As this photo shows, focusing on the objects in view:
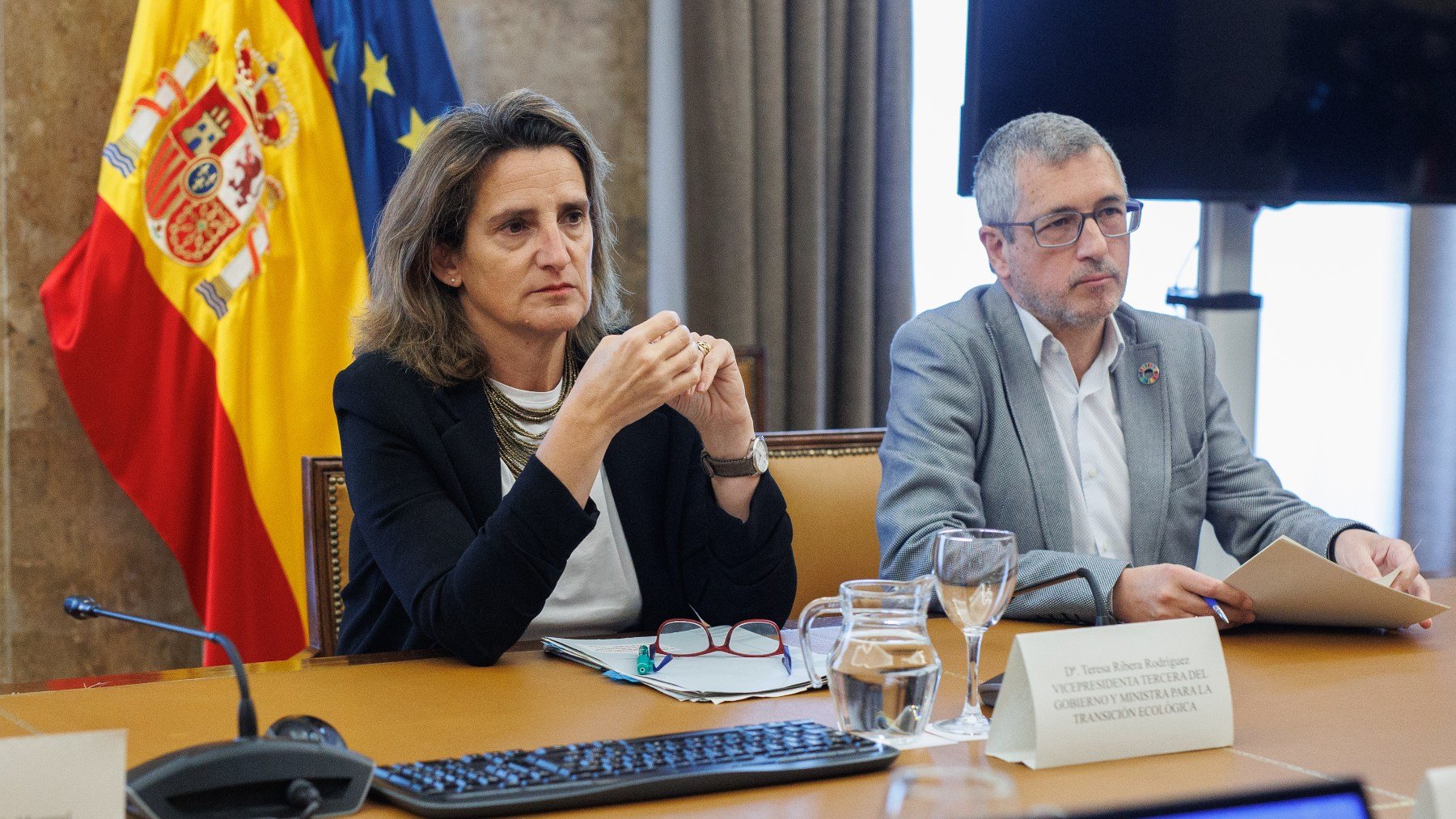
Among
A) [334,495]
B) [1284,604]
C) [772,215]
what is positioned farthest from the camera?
[772,215]

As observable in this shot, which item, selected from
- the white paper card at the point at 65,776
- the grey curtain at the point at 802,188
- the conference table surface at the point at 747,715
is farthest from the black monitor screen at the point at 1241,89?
the white paper card at the point at 65,776

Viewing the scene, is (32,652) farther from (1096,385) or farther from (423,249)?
(1096,385)

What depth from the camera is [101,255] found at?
104 inches

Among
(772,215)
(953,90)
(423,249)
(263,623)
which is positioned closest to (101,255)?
(263,623)

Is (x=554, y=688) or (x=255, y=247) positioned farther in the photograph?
(x=255, y=247)

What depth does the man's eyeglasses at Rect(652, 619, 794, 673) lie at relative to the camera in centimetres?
143

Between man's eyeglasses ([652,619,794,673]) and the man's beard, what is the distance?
84cm

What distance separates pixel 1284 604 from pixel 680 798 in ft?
2.95

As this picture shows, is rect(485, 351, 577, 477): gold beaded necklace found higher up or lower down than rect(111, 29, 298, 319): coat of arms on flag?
lower down

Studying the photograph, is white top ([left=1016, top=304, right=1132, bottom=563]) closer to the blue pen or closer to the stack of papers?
the blue pen

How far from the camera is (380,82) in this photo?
2.84m

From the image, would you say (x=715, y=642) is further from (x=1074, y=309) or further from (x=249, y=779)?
(x=1074, y=309)

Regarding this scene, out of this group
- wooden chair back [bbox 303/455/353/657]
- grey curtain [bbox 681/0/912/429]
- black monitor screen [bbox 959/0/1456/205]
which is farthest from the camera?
grey curtain [bbox 681/0/912/429]

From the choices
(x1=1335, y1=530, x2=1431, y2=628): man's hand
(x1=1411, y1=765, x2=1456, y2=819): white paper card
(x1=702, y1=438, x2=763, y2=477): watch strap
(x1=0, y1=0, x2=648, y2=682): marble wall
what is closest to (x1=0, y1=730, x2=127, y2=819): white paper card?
(x1=1411, y1=765, x2=1456, y2=819): white paper card
